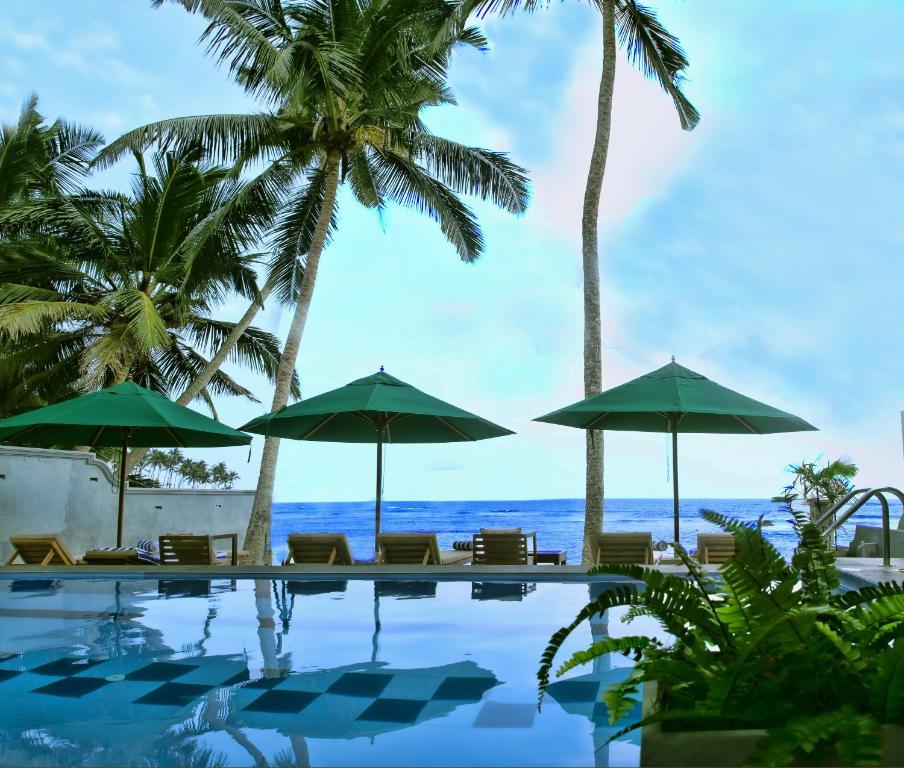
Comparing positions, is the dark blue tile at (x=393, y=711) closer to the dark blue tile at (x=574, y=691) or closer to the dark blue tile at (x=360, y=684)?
the dark blue tile at (x=360, y=684)

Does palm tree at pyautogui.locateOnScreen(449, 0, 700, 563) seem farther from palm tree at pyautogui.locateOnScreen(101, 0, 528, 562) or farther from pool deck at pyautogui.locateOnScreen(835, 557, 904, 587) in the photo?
pool deck at pyautogui.locateOnScreen(835, 557, 904, 587)

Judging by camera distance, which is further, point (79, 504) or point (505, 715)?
point (79, 504)

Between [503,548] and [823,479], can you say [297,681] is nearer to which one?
[503,548]

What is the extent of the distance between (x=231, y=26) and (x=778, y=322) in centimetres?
4277

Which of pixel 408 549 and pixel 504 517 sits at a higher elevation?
pixel 408 549

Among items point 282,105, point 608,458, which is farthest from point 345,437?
point 608,458

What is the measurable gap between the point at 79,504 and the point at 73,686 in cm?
1044

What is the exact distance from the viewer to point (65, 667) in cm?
485

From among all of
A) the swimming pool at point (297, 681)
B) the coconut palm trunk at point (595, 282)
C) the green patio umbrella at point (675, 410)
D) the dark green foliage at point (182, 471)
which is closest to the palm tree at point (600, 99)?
the coconut palm trunk at point (595, 282)

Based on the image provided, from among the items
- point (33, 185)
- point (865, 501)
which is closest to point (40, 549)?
point (865, 501)

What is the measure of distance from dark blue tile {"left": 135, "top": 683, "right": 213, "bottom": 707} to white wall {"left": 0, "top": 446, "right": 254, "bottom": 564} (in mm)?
9359

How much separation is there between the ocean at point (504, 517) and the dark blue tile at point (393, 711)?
38032 mm

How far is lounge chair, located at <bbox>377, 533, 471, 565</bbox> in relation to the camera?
29.8ft

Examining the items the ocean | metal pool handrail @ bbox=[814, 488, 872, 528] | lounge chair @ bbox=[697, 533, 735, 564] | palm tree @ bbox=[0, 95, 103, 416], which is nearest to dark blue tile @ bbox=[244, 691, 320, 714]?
metal pool handrail @ bbox=[814, 488, 872, 528]
